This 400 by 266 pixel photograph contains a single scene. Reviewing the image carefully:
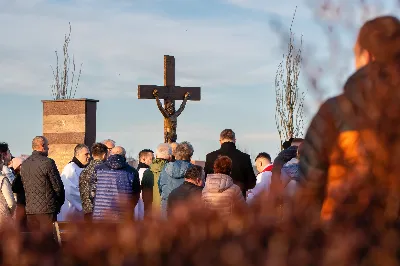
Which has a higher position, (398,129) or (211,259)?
(398,129)

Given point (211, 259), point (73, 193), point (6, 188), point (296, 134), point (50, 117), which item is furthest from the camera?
point (296, 134)

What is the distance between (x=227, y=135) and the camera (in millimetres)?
11125

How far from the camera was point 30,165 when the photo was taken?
35.7 ft

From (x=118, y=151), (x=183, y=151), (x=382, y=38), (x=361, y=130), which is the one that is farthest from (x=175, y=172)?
(x=361, y=130)

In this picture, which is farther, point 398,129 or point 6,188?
point 6,188

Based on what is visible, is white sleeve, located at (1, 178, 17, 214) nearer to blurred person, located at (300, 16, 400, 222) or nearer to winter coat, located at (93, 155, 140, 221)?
winter coat, located at (93, 155, 140, 221)

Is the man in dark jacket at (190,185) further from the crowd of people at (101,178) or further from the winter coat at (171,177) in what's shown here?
the winter coat at (171,177)

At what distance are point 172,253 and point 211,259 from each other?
0.16 metres

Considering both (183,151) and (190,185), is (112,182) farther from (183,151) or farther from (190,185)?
(190,185)

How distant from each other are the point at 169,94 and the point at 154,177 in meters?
12.3

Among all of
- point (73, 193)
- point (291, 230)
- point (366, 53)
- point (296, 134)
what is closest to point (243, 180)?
point (73, 193)

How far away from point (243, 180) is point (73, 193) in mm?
2522

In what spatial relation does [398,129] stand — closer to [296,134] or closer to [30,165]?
[30,165]

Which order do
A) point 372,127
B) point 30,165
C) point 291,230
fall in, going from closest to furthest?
point 291,230
point 372,127
point 30,165
